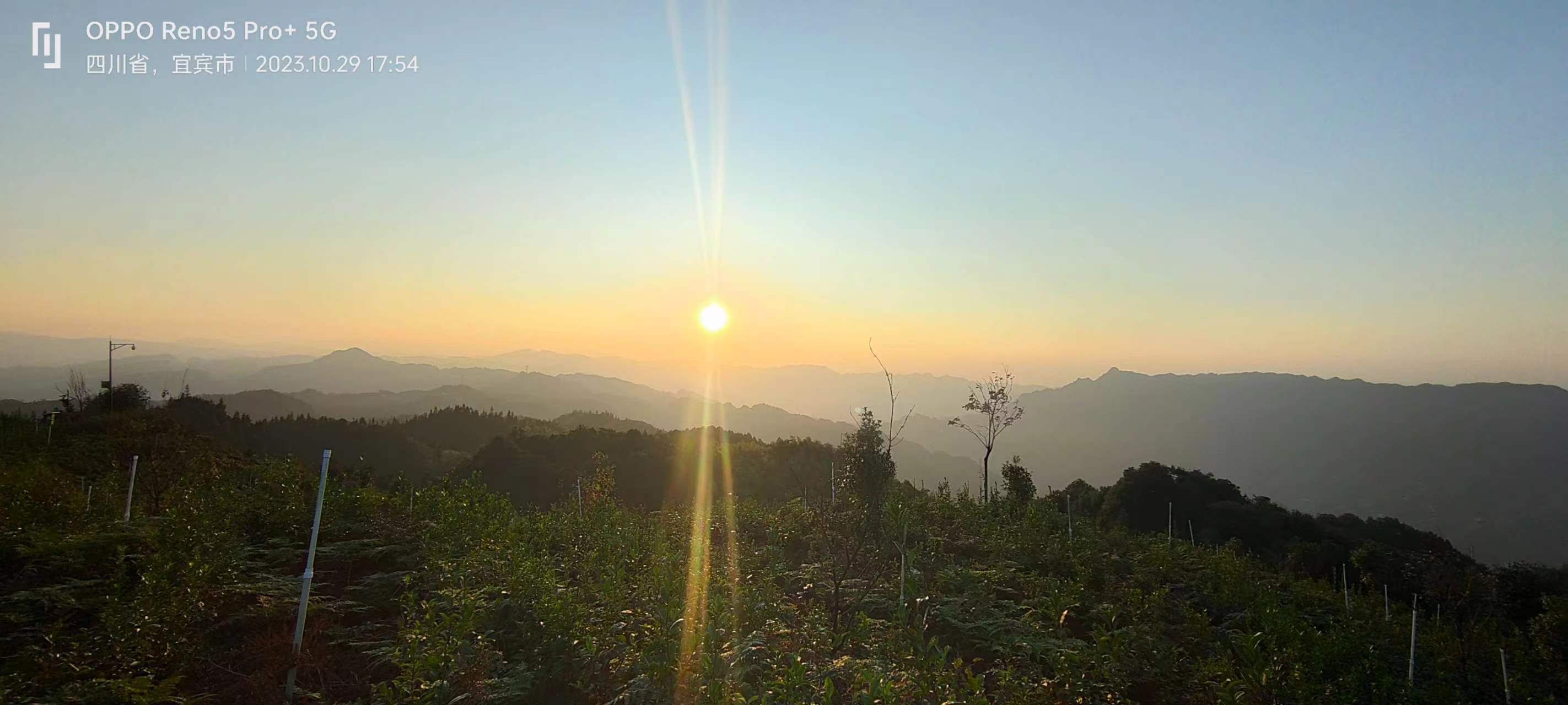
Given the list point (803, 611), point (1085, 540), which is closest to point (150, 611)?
point (803, 611)

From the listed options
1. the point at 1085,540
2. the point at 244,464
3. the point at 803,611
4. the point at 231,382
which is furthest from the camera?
the point at 231,382

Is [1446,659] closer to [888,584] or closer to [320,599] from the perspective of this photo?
[888,584]

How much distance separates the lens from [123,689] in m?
4.23

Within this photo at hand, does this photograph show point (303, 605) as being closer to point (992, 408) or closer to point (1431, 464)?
point (992, 408)

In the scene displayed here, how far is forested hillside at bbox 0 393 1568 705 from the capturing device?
217 inches

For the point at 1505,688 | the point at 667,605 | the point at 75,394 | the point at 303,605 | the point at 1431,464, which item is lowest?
the point at 1431,464

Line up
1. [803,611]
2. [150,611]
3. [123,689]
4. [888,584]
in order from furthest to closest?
[888,584]
[803,611]
[150,611]
[123,689]

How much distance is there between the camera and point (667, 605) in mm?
6758

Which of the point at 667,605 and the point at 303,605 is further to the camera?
the point at 667,605

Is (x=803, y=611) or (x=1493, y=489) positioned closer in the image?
(x=803, y=611)

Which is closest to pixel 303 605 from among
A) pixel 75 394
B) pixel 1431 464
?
pixel 75 394

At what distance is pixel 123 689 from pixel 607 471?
750 inches

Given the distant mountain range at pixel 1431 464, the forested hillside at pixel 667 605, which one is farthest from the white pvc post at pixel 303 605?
the distant mountain range at pixel 1431 464

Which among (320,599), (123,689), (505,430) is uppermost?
(123,689)
